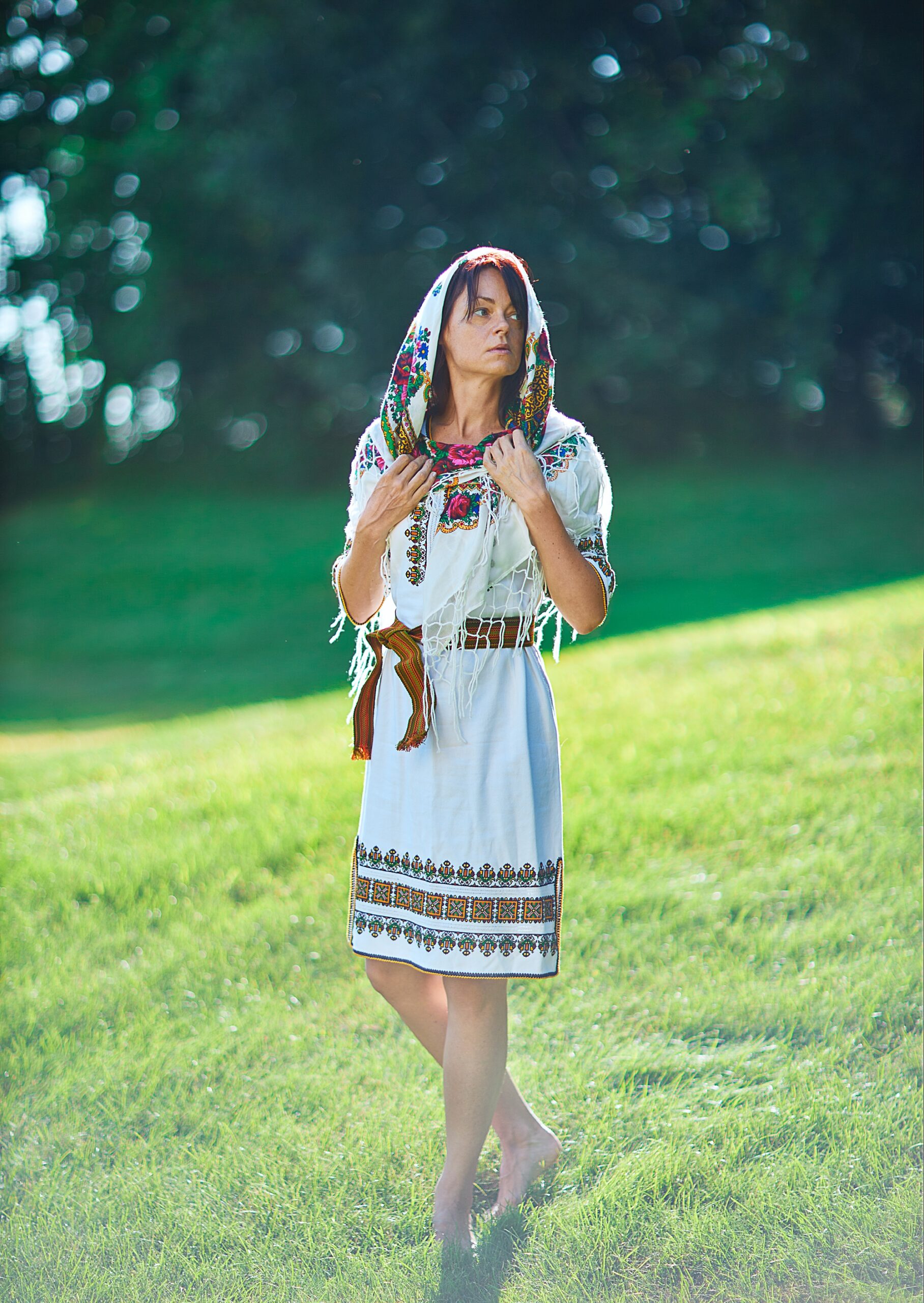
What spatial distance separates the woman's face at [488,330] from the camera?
1.99 meters

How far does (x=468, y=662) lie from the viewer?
80.4 inches

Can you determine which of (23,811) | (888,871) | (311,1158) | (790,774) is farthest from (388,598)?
(23,811)

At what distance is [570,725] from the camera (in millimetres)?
4770

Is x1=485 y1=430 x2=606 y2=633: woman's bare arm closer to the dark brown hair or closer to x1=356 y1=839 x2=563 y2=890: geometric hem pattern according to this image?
the dark brown hair

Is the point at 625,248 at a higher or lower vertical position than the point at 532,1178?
higher

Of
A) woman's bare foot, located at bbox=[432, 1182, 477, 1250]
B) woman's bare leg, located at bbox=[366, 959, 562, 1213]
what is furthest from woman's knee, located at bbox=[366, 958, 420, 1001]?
woman's bare foot, located at bbox=[432, 1182, 477, 1250]

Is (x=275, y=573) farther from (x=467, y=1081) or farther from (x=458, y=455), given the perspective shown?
(x=467, y=1081)

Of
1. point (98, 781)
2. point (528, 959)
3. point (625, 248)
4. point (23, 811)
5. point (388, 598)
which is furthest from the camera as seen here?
point (625, 248)

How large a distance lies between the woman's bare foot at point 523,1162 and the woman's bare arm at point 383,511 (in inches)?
45.2

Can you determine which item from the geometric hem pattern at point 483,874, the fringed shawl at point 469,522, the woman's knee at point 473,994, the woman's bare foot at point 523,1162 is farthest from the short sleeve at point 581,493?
the woman's bare foot at point 523,1162

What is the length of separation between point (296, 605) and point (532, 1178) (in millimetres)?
9242

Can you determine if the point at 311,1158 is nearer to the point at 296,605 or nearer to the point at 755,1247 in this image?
the point at 755,1247

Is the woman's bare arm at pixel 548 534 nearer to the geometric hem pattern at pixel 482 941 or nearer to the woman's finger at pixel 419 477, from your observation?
the woman's finger at pixel 419 477

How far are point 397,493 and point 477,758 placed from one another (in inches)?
18.8
